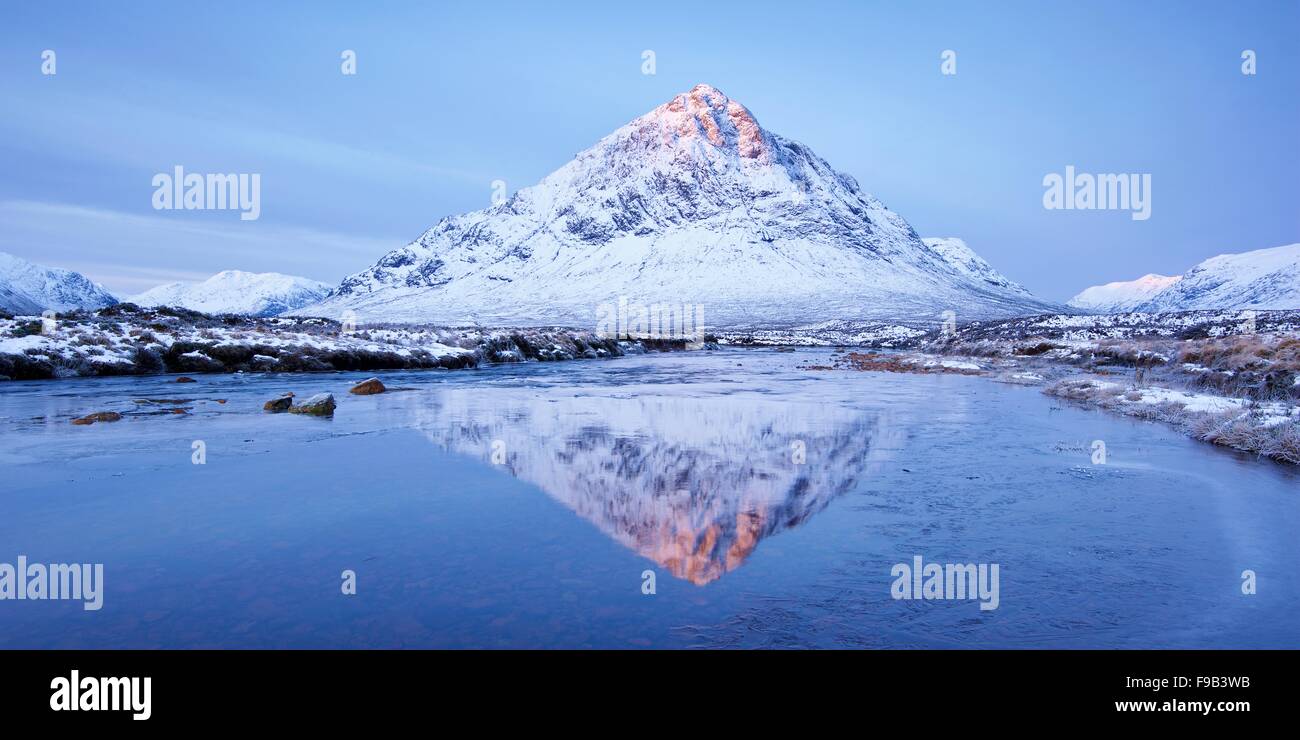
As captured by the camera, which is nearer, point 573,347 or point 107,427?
point 107,427

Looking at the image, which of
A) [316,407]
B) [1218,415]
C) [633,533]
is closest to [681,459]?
[633,533]

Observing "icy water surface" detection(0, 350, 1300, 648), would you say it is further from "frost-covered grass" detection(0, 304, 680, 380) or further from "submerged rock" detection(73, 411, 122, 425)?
"frost-covered grass" detection(0, 304, 680, 380)

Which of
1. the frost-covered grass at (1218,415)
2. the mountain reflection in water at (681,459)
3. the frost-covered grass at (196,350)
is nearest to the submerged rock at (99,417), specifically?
the mountain reflection in water at (681,459)

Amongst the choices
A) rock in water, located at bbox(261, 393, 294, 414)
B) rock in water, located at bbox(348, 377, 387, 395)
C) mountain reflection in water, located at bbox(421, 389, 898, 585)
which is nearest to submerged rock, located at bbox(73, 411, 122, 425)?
rock in water, located at bbox(261, 393, 294, 414)

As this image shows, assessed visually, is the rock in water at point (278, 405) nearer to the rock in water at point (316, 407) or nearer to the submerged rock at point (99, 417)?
the rock in water at point (316, 407)

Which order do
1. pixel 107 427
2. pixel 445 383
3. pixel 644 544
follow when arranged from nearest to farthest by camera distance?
pixel 644 544 → pixel 107 427 → pixel 445 383
